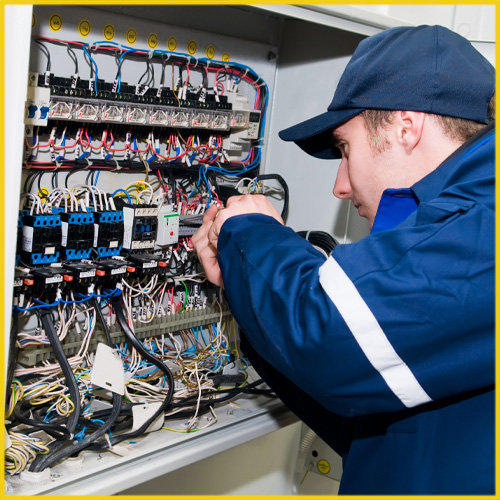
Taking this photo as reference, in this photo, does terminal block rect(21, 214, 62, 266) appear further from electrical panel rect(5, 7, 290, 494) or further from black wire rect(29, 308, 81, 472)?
black wire rect(29, 308, 81, 472)

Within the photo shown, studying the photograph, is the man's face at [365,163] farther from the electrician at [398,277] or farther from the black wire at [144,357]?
the black wire at [144,357]

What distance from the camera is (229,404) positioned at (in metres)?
1.57

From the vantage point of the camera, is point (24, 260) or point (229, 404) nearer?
point (24, 260)

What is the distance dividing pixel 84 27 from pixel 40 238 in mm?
466

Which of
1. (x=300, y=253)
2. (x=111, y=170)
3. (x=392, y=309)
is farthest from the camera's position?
(x=111, y=170)

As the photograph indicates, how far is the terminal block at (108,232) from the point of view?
138 centimetres

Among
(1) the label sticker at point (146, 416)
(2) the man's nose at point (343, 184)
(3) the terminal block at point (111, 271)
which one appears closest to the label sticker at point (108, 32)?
(3) the terminal block at point (111, 271)

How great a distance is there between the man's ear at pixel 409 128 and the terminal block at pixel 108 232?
24.9 inches

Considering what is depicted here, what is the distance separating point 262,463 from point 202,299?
0.68 m

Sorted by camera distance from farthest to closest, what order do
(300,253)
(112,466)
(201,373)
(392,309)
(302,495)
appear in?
1. (302,495)
2. (201,373)
3. (112,466)
4. (300,253)
5. (392,309)

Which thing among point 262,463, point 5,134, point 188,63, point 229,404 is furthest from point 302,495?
point 5,134

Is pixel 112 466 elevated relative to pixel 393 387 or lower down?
lower down

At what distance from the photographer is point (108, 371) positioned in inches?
52.8

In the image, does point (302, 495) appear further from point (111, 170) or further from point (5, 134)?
point (5, 134)
